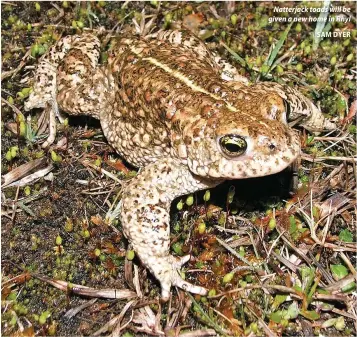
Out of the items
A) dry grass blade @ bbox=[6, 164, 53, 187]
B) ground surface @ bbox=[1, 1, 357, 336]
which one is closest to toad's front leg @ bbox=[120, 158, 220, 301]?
ground surface @ bbox=[1, 1, 357, 336]

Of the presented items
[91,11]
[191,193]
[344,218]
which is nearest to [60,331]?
[191,193]

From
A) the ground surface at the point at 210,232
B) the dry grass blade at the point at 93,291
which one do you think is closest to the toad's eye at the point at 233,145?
the ground surface at the point at 210,232

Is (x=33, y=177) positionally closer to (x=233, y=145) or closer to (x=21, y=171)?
(x=21, y=171)

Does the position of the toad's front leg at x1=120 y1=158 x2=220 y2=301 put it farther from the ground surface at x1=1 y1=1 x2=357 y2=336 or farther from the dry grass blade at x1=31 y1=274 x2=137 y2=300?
the dry grass blade at x1=31 y1=274 x2=137 y2=300

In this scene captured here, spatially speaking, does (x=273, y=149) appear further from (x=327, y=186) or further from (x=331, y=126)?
(x=331, y=126)

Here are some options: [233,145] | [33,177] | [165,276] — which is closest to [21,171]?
[33,177]

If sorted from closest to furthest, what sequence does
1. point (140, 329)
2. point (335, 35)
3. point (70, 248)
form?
point (140, 329) < point (70, 248) < point (335, 35)

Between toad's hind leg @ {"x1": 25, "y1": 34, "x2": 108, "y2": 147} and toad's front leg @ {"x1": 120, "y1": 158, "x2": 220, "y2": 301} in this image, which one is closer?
toad's front leg @ {"x1": 120, "y1": 158, "x2": 220, "y2": 301}
